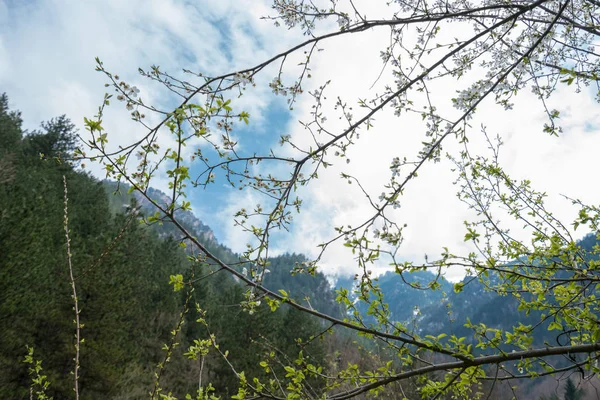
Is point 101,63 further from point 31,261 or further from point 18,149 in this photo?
point 18,149

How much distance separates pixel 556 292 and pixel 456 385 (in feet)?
3.32

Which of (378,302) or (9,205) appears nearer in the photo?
(378,302)

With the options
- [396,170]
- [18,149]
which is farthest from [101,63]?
[18,149]

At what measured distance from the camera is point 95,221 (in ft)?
66.9

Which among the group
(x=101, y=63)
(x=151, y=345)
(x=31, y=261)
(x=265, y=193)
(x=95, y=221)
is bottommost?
(x=151, y=345)

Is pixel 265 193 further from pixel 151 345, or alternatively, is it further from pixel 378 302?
pixel 151 345

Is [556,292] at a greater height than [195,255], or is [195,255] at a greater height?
[195,255]

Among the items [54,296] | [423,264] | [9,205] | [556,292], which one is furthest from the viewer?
[54,296]

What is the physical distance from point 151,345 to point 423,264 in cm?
2050

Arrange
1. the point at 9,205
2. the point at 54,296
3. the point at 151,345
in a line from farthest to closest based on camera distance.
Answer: the point at 151,345, the point at 54,296, the point at 9,205

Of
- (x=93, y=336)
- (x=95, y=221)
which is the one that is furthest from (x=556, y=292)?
(x=95, y=221)

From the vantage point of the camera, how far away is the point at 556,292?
7.23ft

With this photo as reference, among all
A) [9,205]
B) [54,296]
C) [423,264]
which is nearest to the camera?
[423,264]

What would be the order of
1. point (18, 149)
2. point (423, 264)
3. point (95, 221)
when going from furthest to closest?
point (18, 149), point (95, 221), point (423, 264)
